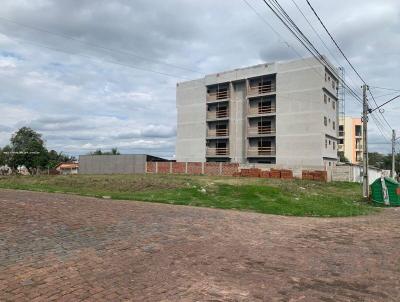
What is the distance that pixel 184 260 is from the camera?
778cm

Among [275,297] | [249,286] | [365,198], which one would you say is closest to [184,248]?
[249,286]

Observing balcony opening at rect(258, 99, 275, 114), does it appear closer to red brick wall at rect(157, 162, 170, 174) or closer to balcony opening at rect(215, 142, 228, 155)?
balcony opening at rect(215, 142, 228, 155)

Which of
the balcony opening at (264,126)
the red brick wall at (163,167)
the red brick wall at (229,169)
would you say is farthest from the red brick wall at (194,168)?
the balcony opening at (264,126)

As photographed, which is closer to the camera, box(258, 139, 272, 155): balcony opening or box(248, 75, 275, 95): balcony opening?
box(248, 75, 275, 95): balcony opening

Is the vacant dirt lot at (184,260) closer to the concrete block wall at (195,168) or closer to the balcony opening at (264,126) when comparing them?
the concrete block wall at (195,168)

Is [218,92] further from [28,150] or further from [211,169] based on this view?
[28,150]

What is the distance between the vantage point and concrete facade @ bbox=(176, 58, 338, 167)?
49.8 metres

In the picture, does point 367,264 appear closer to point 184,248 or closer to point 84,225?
point 184,248

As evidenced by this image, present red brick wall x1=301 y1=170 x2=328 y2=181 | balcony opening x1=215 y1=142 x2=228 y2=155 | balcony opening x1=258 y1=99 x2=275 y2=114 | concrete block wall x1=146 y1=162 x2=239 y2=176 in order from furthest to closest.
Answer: balcony opening x1=215 y1=142 x2=228 y2=155
balcony opening x1=258 y1=99 x2=275 y2=114
concrete block wall x1=146 y1=162 x2=239 y2=176
red brick wall x1=301 y1=170 x2=328 y2=181

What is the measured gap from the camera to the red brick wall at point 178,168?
5241 centimetres

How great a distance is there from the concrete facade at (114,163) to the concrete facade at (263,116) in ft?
26.9

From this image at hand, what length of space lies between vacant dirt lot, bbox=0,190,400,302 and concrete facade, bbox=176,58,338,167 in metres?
38.3

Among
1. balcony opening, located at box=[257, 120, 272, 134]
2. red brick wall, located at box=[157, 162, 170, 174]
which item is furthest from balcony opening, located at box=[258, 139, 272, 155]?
red brick wall, located at box=[157, 162, 170, 174]

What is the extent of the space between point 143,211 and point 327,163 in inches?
1580
